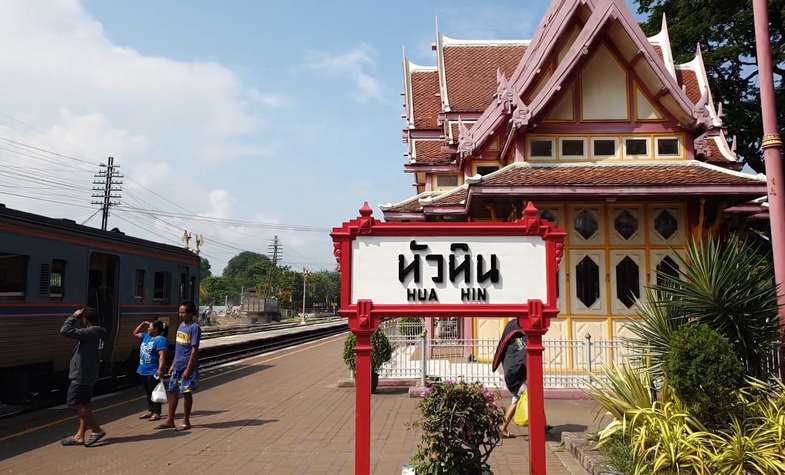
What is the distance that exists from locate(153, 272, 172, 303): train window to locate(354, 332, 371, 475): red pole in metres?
11.2

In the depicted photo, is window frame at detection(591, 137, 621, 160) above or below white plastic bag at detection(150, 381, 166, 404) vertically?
above

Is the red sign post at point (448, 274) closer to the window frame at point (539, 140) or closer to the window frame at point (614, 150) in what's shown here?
the window frame at point (539, 140)

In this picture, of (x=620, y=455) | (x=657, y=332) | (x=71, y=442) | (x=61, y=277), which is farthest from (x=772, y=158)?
(x=61, y=277)

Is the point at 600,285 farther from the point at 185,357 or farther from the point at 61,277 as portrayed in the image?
the point at 61,277

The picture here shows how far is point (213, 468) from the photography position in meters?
6.72

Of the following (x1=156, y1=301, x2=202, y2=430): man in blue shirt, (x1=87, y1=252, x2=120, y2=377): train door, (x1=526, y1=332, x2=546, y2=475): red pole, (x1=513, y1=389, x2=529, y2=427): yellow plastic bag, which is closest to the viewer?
(x1=526, y1=332, x2=546, y2=475): red pole

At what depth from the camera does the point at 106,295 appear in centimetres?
1280

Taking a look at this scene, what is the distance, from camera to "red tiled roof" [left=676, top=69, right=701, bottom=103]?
17.8m

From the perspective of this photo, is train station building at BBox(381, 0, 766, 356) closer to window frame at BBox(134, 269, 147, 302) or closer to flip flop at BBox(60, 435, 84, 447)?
window frame at BBox(134, 269, 147, 302)

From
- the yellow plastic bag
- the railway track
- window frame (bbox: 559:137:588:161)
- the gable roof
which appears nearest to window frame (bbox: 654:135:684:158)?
the gable roof

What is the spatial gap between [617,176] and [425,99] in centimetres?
1209

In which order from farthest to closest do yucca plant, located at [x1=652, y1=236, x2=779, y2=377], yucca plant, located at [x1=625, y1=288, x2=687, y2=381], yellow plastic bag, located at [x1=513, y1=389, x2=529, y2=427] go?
yellow plastic bag, located at [x1=513, y1=389, x2=529, y2=427], yucca plant, located at [x1=625, y1=288, x2=687, y2=381], yucca plant, located at [x1=652, y1=236, x2=779, y2=377]

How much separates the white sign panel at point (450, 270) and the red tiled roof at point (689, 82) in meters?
15.5

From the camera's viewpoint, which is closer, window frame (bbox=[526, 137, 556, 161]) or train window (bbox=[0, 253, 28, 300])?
train window (bbox=[0, 253, 28, 300])
